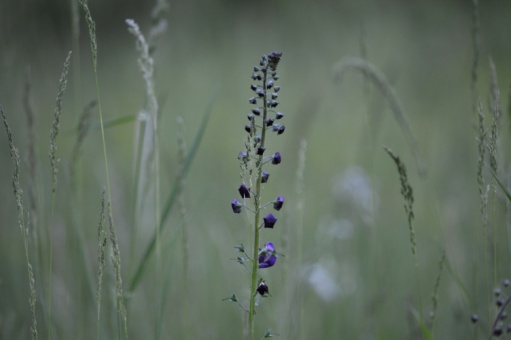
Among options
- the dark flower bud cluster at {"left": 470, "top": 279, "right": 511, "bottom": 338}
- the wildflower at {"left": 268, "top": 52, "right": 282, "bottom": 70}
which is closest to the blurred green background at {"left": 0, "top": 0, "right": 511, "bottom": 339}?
the dark flower bud cluster at {"left": 470, "top": 279, "right": 511, "bottom": 338}

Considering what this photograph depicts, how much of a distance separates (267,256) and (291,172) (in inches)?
92.8

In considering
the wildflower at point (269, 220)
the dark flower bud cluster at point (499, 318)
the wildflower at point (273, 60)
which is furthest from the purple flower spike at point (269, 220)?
the dark flower bud cluster at point (499, 318)

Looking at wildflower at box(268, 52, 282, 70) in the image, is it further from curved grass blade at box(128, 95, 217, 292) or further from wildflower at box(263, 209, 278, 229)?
curved grass blade at box(128, 95, 217, 292)

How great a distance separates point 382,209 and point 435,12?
4950mm

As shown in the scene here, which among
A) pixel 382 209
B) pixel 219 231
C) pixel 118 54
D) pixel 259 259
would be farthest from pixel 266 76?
pixel 118 54

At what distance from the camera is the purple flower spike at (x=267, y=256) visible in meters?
1.29

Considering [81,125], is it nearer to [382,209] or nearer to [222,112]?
[382,209]

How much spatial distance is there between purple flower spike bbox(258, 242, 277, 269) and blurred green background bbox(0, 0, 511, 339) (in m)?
0.50

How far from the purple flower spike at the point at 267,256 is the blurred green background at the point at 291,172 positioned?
0.50 meters

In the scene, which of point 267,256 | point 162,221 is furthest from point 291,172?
point 267,256

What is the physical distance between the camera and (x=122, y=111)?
24.3ft

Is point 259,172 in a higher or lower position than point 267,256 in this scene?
higher

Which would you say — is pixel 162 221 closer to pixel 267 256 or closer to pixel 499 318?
pixel 267 256

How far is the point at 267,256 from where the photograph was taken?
1.31m
